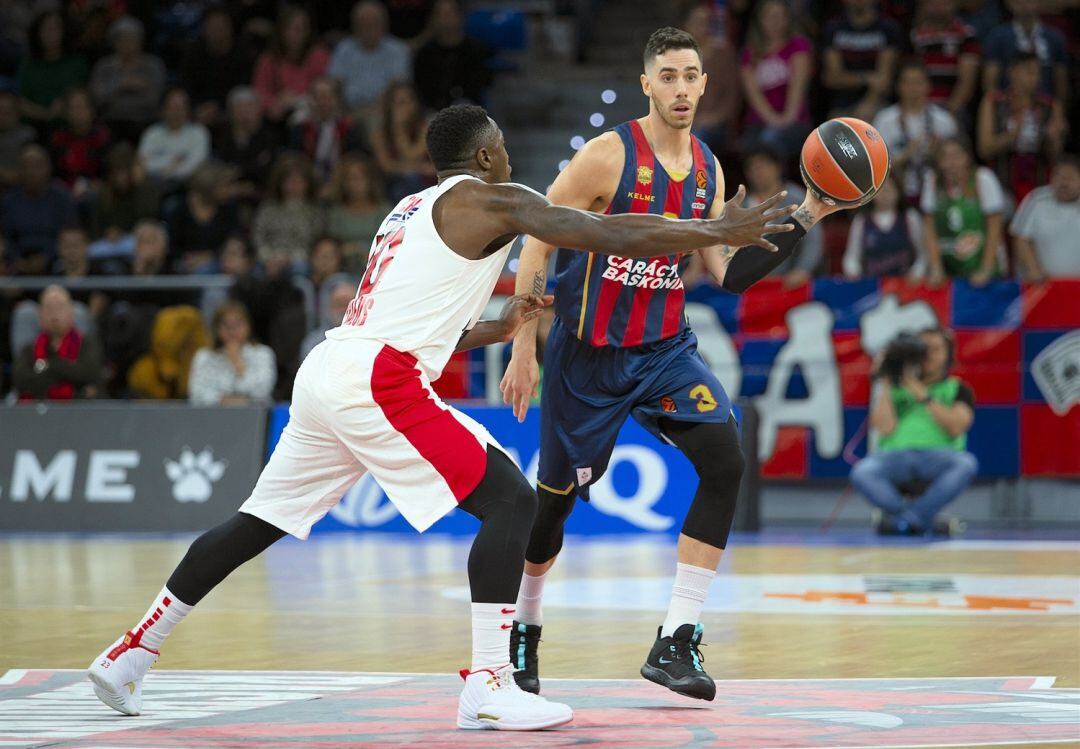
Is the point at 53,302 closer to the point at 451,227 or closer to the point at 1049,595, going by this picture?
the point at 1049,595

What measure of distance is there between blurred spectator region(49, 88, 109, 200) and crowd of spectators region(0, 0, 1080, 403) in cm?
2

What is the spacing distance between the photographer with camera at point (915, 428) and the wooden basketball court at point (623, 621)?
0.67 meters

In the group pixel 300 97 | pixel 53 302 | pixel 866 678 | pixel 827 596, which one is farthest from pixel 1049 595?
pixel 300 97

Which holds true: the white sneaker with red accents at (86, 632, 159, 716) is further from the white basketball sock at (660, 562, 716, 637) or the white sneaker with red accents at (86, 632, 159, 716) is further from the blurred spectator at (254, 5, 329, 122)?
the blurred spectator at (254, 5, 329, 122)

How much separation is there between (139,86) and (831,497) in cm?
867

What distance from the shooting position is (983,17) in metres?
16.2

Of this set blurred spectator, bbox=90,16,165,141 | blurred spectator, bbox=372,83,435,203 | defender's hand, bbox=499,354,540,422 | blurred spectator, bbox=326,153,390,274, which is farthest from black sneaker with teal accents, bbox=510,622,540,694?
blurred spectator, bbox=90,16,165,141

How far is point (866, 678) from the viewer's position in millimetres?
6418

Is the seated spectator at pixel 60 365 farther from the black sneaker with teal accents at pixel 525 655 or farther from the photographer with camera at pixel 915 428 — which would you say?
the black sneaker with teal accents at pixel 525 655

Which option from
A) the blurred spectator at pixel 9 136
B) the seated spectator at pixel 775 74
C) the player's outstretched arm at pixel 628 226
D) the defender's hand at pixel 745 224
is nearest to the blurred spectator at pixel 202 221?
the blurred spectator at pixel 9 136

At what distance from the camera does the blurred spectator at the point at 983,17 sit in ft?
52.9

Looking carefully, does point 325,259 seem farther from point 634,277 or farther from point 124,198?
point 634,277

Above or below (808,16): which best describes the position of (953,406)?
below

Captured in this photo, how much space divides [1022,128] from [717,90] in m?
2.79
